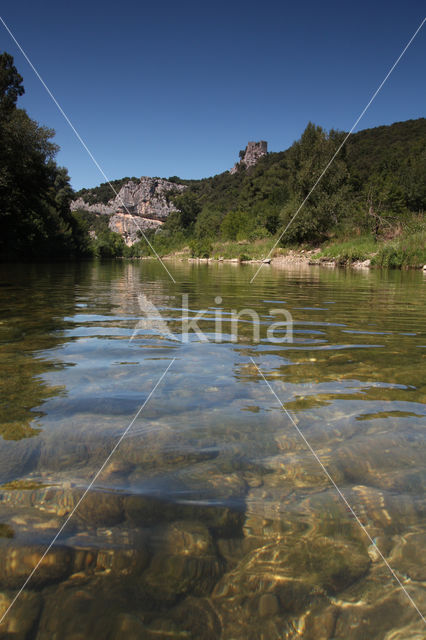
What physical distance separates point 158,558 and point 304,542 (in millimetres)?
529

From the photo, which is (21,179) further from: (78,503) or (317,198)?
(78,503)

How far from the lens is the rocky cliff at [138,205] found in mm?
164500

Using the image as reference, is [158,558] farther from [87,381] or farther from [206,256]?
[206,256]

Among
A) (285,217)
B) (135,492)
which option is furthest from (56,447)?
(285,217)

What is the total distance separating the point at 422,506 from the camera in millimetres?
1621

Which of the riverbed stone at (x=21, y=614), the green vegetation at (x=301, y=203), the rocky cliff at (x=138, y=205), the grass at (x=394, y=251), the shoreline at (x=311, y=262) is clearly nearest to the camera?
the riverbed stone at (x=21, y=614)

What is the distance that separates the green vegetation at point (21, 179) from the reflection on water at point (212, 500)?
29577 mm

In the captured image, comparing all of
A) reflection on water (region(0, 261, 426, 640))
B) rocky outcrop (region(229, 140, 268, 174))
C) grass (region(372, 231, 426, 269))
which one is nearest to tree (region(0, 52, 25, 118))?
grass (region(372, 231, 426, 269))

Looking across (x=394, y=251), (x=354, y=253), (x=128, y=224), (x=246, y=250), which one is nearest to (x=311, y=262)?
(x=354, y=253)

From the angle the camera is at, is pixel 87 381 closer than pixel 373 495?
No

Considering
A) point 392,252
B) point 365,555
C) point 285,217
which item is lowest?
point 365,555

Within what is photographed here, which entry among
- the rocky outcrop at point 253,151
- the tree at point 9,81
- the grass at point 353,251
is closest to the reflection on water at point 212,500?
the grass at point 353,251

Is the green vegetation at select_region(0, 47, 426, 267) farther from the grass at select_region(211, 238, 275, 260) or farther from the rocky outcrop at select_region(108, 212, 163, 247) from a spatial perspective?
the rocky outcrop at select_region(108, 212, 163, 247)

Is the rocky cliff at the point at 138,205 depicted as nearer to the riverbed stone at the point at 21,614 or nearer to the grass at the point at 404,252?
the grass at the point at 404,252
